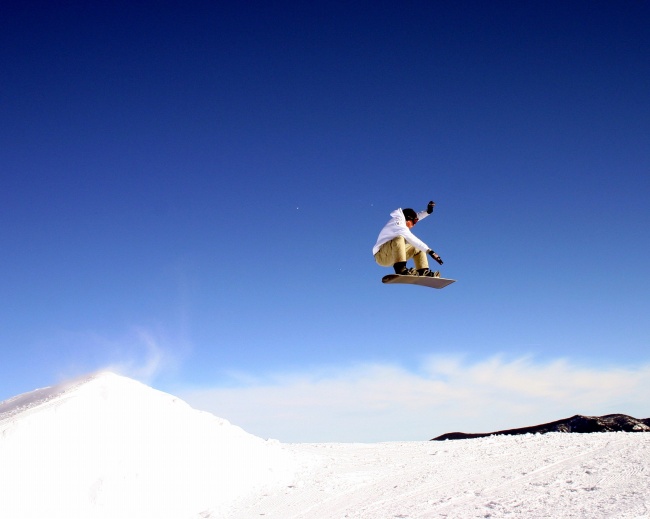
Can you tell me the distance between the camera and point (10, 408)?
17031 millimetres

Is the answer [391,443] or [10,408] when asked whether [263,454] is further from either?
[10,408]

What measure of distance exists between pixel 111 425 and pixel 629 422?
81.2ft

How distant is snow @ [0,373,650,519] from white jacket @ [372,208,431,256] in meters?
4.83

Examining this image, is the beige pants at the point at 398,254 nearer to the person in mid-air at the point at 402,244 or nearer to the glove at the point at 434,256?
Answer: the person in mid-air at the point at 402,244

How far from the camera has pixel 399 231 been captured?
1072 cm

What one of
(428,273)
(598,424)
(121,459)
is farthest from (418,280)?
(598,424)

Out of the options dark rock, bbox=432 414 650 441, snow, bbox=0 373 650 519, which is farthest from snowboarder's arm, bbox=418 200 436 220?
dark rock, bbox=432 414 650 441

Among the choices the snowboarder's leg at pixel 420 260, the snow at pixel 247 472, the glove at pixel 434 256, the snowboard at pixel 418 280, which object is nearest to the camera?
the snow at pixel 247 472

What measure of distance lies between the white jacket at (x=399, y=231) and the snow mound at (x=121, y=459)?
6.77 metres

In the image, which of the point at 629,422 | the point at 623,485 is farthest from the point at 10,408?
the point at 629,422

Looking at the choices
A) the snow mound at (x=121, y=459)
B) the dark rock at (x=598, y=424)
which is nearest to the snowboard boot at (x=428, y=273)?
the snow mound at (x=121, y=459)

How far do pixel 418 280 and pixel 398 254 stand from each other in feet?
2.62

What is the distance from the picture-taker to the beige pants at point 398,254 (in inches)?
427

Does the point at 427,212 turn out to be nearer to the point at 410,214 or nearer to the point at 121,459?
the point at 410,214
